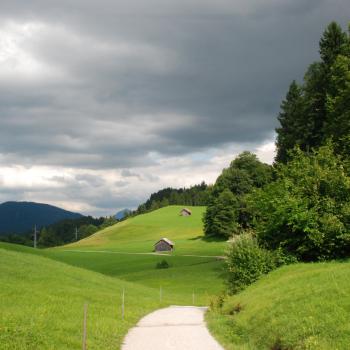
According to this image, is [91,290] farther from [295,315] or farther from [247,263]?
[295,315]

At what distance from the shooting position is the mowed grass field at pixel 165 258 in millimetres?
58281

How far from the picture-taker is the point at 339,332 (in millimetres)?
14070

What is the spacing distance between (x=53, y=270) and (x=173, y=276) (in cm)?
2374

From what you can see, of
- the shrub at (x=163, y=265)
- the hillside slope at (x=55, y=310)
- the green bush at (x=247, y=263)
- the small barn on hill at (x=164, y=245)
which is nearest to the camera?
the hillside slope at (x=55, y=310)

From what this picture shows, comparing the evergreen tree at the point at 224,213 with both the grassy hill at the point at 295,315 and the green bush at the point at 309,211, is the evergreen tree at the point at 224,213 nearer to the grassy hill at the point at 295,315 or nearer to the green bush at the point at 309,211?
the green bush at the point at 309,211

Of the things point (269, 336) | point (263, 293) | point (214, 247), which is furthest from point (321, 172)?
point (214, 247)

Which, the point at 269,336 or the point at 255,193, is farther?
the point at 255,193

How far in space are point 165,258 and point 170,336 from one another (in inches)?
2670

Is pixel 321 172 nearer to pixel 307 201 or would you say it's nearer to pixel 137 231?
pixel 307 201

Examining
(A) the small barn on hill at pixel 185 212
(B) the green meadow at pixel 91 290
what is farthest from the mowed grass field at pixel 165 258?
(A) the small barn on hill at pixel 185 212

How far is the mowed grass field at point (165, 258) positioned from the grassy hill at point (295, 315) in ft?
69.9

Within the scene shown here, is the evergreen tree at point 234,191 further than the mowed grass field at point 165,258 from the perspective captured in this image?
Yes

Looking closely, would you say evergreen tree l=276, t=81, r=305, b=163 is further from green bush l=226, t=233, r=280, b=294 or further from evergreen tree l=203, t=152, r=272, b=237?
evergreen tree l=203, t=152, r=272, b=237

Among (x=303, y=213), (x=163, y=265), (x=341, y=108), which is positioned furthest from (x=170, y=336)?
(x=163, y=265)
